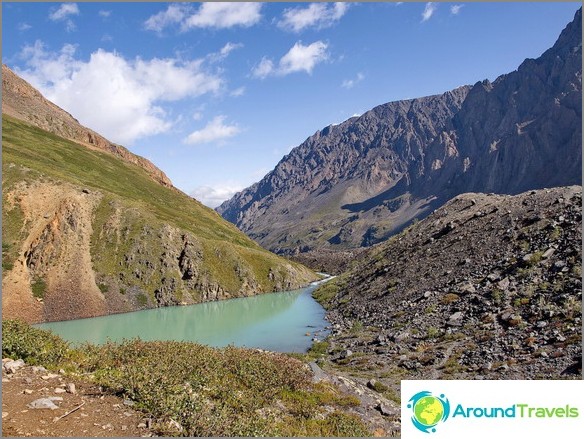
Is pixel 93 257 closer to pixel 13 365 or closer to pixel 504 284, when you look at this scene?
pixel 504 284

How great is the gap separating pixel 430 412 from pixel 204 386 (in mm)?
10742

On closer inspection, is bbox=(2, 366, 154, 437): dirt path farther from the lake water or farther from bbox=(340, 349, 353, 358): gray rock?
the lake water

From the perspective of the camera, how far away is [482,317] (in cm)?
4094

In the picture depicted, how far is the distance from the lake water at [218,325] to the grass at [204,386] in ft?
109

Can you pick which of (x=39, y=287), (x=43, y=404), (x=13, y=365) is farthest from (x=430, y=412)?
(x=39, y=287)

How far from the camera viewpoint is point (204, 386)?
58.9ft

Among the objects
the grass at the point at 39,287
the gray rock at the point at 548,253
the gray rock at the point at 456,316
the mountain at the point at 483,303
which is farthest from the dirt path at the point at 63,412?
the grass at the point at 39,287

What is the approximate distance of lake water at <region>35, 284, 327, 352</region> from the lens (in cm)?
6325

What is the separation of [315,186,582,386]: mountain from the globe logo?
2117 centimetres

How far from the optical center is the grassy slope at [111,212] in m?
108

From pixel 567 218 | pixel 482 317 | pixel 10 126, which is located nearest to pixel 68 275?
pixel 482 317

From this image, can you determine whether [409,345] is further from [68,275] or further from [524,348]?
[68,275]

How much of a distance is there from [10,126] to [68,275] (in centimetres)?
11265

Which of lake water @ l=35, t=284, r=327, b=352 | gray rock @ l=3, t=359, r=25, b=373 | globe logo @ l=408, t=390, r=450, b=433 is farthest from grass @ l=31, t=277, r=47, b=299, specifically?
globe logo @ l=408, t=390, r=450, b=433
